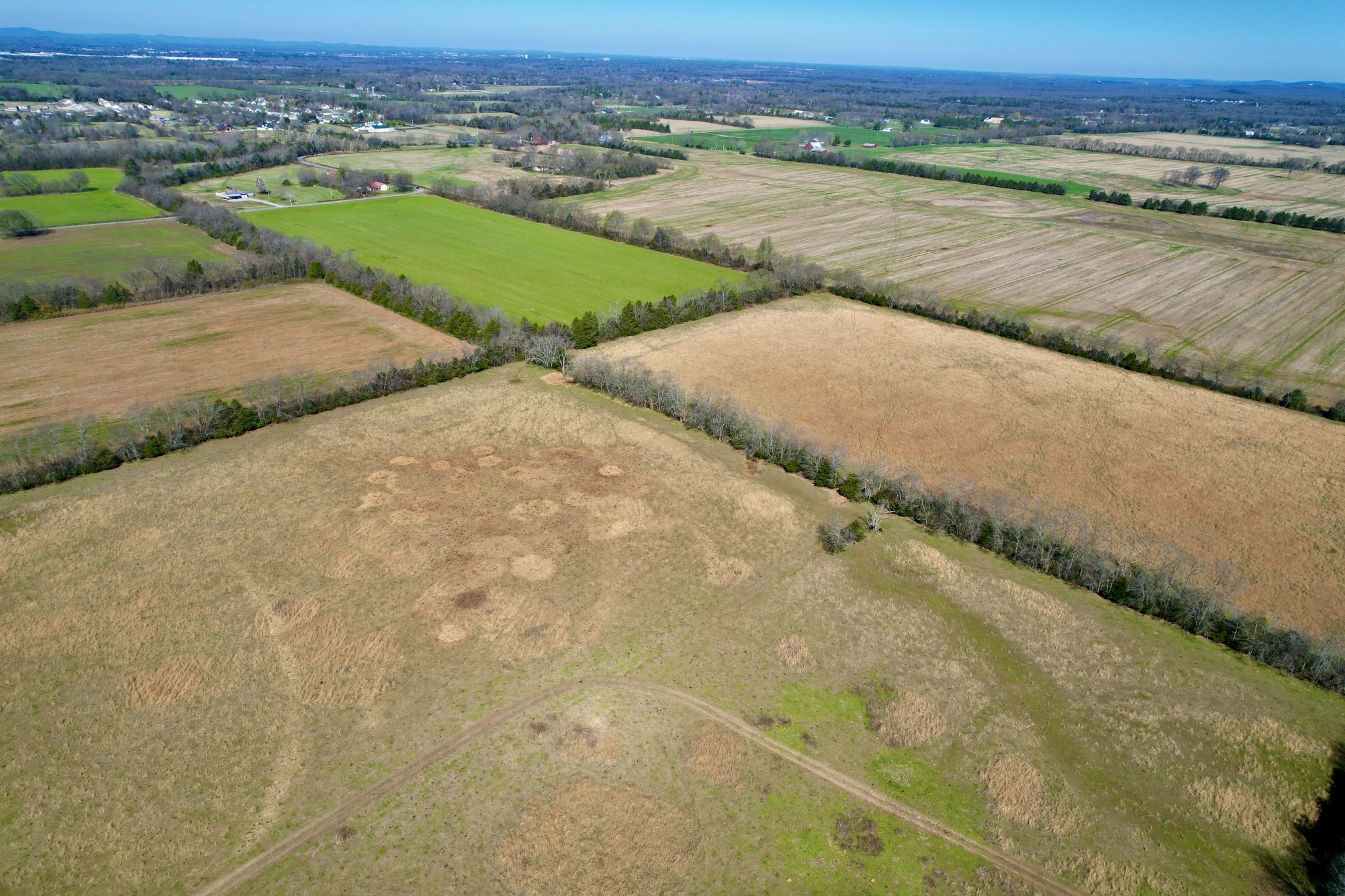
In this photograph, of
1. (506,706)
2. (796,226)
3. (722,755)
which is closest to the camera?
(722,755)

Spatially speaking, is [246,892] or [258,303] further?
[258,303]

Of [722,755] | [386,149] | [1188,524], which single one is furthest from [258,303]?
[386,149]

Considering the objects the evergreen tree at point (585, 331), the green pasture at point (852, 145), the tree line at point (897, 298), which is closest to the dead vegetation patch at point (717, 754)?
the evergreen tree at point (585, 331)

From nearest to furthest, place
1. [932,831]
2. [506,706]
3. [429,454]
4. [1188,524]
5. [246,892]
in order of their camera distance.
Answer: [246,892]
[932,831]
[506,706]
[1188,524]
[429,454]

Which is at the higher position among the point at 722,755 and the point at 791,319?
the point at 791,319

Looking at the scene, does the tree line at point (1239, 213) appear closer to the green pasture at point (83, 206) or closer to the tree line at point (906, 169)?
the tree line at point (906, 169)

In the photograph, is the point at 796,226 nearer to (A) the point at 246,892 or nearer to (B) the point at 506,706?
(B) the point at 506,706

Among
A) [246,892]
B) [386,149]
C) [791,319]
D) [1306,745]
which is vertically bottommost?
[246,892]
